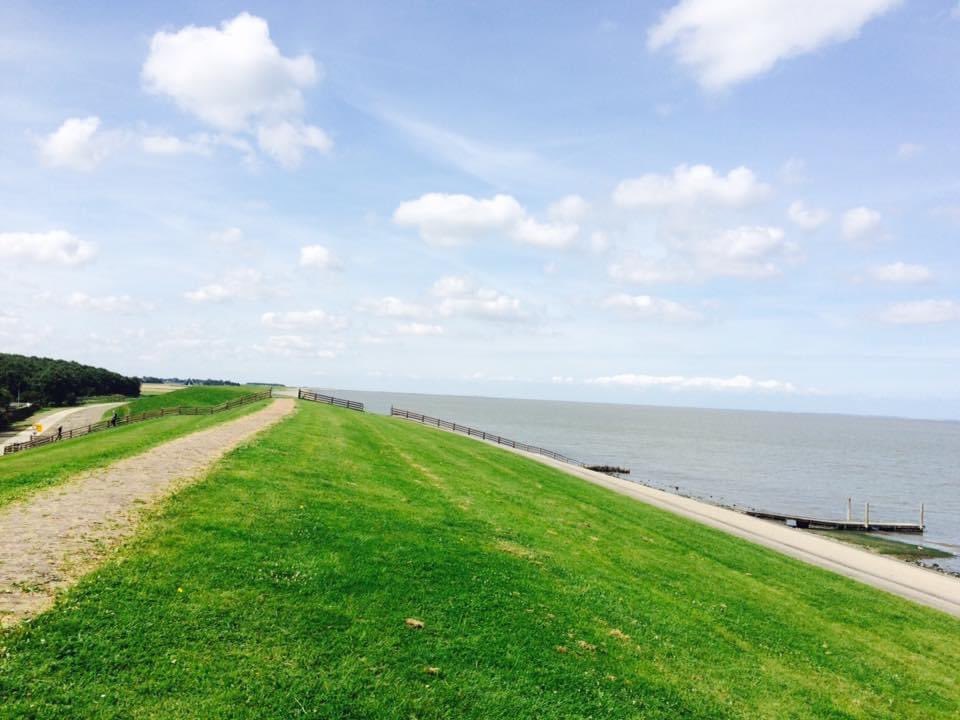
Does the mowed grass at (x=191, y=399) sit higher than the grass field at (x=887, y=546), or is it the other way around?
the mowed grass at (x=191, y=399)

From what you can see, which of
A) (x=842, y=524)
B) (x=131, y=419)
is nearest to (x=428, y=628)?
(x=131, y=419)

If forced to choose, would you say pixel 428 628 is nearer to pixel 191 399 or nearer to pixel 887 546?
pixel 887 546

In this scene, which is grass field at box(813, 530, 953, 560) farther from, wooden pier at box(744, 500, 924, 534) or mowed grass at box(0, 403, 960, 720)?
mowed grass at box(0, 403, 960, 720)

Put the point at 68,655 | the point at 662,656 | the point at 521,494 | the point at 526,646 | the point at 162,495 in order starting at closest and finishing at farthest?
1. the point at 68,655
2. the point at 526,646
3. the point at 662,656
4. the point at 162,495
5. the point at 521,494

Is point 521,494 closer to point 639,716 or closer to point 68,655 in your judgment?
point 639,716

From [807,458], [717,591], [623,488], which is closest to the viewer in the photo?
[717,591]

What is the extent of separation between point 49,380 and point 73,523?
480ft

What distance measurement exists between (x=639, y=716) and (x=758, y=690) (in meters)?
3.63

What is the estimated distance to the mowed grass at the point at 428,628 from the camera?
838 cm

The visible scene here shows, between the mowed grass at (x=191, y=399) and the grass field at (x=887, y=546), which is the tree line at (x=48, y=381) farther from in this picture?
the grass field at (x=887, y=546)

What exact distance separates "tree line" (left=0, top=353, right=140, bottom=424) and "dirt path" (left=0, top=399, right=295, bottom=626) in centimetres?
12696

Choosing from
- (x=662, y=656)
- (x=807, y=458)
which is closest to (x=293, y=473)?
(x=662, y=656)

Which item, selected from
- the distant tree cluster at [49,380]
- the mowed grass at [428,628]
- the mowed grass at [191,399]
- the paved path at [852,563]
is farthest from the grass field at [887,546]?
the distant tree cluster at [49,380]

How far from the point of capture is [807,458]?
12731 cm
